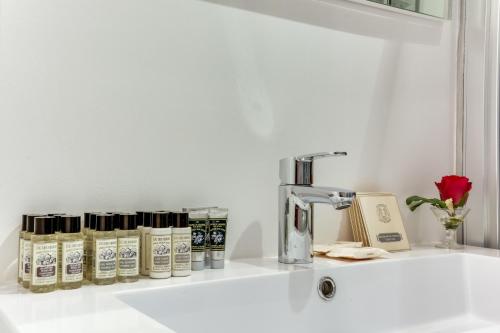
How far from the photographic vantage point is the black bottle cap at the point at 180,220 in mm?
796

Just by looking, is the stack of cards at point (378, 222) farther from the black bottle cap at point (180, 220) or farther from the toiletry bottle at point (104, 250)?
the toiletry bottle at point (104, 250)

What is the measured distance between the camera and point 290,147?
3.43 feet

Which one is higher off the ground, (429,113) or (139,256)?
(429,113)

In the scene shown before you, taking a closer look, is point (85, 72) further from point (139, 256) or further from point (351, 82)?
point (351, 82)

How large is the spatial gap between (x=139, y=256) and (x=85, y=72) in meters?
0.32

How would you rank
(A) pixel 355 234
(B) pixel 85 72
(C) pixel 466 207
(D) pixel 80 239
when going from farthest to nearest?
(C) pixel 466 207, (A) pixel 355 234, (B) pixel 85 72, (D) pixel 80 239

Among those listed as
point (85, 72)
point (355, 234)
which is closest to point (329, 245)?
point (355, 234)

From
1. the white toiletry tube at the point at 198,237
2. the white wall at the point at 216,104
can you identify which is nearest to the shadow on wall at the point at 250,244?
the white wall at the point at 216,104

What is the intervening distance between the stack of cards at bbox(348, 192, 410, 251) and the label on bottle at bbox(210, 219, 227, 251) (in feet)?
1.13

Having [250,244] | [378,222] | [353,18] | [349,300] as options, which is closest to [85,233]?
[250,244]

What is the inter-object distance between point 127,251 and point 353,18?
28.8 inches

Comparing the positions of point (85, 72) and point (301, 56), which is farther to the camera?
point (301, 56)

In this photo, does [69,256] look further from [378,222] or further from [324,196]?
[378,222]

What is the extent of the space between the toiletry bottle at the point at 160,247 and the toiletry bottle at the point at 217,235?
0.10m
